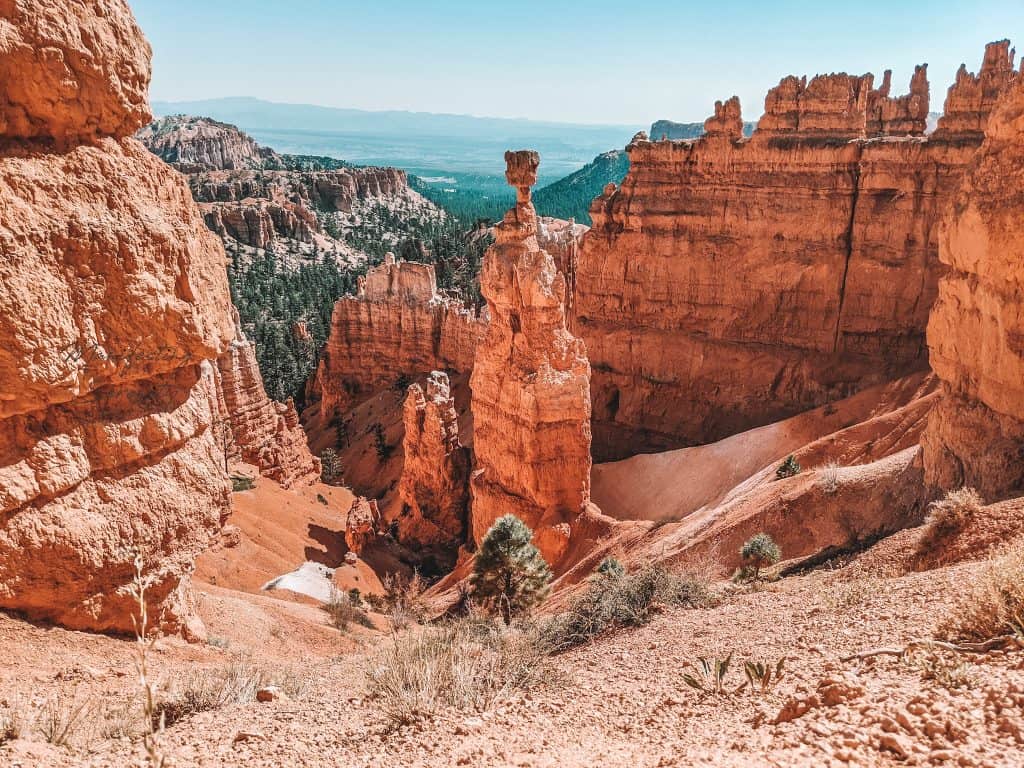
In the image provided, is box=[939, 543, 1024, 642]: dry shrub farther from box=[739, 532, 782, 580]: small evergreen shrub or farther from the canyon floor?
box=[739, 532, 782, 580]: small evergreen shrub

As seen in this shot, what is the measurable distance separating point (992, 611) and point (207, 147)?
155237mm

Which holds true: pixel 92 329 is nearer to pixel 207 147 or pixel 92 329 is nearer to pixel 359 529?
pixel 359 529

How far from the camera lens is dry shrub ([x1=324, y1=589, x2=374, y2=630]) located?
12.3 m

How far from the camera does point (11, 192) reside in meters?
5.41

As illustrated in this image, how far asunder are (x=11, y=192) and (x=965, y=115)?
90.2ft

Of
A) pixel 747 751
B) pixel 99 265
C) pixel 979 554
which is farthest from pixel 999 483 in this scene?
pixel 99 265

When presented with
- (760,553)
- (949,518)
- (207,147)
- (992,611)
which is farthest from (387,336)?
(207,147)

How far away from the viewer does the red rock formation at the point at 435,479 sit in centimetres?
2369

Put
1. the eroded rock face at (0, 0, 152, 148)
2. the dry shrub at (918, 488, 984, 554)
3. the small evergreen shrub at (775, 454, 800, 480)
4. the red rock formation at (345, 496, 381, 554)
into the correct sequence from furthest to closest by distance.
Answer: the red rock formation at (345, 496, 381, 554) → the small evergreen shrub at (775, 454, 800, 480) → the dry shrub at (918, 488, 984, 554) → the eroded rock face at (0, 0, 152, 148)

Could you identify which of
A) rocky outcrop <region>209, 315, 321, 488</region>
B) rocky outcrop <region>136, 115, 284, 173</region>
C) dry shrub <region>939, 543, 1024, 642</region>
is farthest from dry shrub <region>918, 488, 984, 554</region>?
rocky outcrop <region>136, 115, 284, 173</region>

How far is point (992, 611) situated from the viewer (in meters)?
5.07

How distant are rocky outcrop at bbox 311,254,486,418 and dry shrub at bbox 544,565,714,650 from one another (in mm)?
Result: 30762

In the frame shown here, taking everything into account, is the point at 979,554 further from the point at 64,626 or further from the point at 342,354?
the point at 342,354

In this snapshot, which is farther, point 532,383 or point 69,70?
point 532,383
